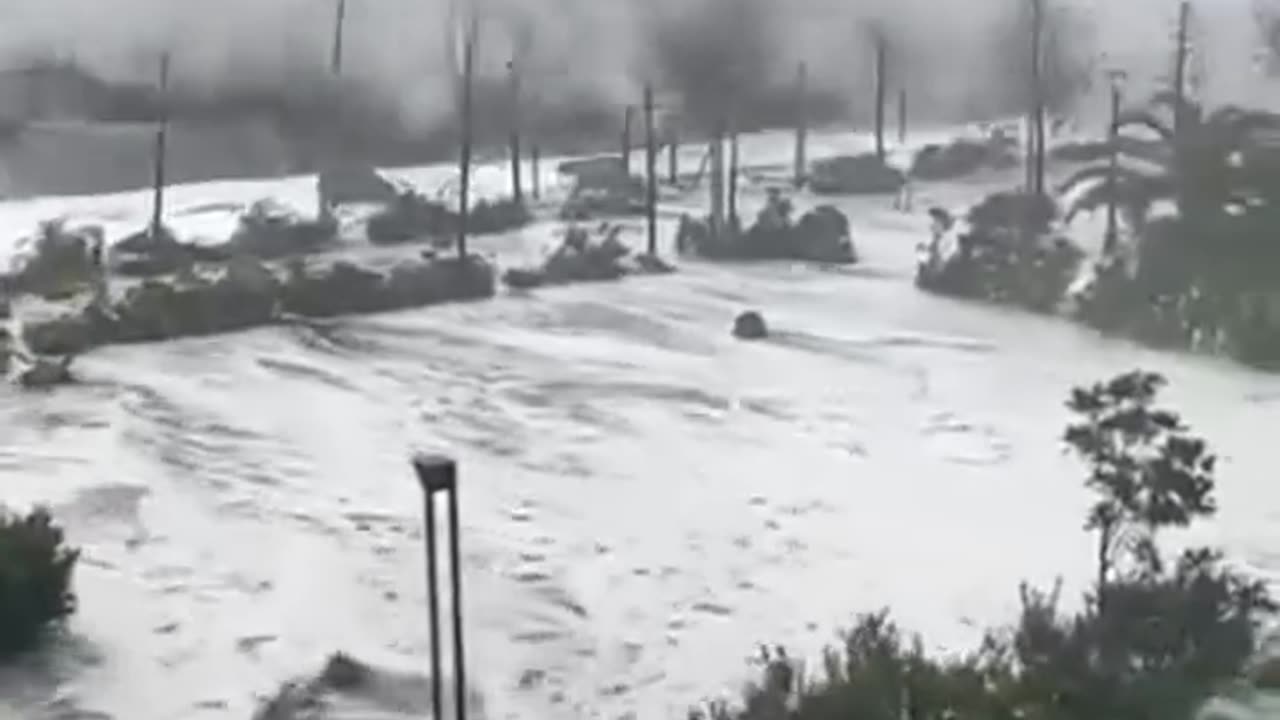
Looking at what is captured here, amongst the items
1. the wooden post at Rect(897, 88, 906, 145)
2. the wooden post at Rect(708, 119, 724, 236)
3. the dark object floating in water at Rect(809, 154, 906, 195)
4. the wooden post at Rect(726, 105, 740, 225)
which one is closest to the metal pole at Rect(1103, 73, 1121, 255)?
the wooden post at Rect(726, 105, 740, 225)

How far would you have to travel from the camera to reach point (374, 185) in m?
12.7

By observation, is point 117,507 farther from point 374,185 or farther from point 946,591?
point 374,185

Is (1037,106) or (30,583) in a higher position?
(1037,106)

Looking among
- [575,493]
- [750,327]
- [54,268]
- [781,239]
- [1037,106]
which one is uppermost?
[1037,106]

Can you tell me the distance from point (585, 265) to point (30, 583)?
6939mm

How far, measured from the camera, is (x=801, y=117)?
50.6ft

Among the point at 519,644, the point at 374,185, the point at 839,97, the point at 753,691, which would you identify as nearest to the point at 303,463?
the point at 519,644

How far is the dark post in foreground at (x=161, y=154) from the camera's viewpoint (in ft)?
37.6

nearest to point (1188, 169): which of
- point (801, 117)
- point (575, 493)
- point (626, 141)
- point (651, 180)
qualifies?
point (575, 493)

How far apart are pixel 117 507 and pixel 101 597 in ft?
2.88

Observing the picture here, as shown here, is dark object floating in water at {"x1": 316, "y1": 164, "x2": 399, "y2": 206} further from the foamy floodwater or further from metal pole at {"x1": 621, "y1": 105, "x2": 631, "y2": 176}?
the foamy floodwater

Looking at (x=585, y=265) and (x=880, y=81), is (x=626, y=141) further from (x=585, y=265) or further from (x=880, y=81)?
(x=585, y=265)

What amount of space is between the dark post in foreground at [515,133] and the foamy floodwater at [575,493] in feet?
17.4

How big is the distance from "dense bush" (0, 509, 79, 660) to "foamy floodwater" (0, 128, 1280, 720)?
7 cm
